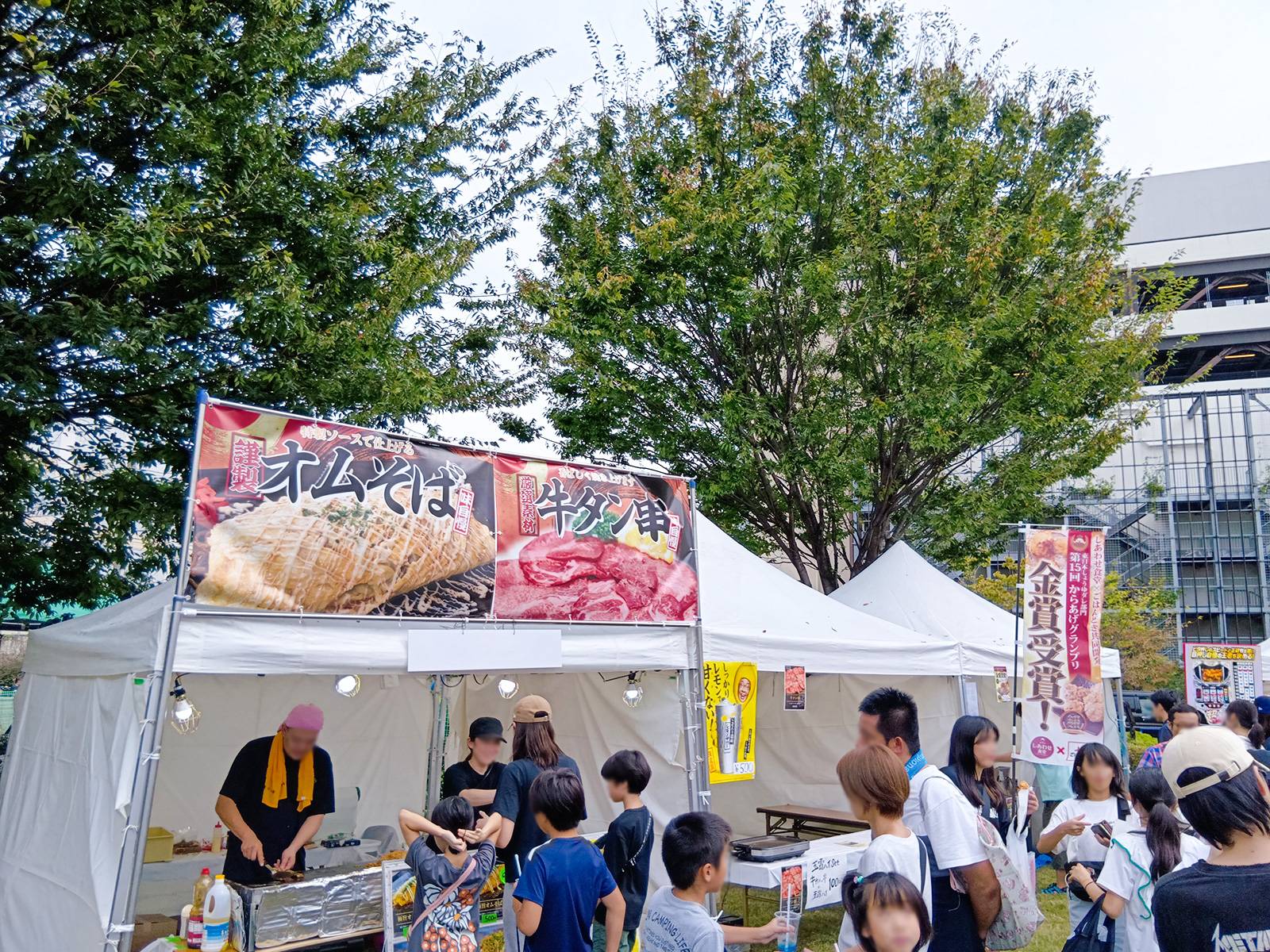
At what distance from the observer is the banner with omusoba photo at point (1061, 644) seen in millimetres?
5832

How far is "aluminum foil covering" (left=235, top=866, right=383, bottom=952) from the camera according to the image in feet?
14.7

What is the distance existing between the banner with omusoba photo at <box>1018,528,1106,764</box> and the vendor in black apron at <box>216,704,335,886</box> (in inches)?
177

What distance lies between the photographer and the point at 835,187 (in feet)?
33.2

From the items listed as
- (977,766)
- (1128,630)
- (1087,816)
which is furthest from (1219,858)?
(1128,630)

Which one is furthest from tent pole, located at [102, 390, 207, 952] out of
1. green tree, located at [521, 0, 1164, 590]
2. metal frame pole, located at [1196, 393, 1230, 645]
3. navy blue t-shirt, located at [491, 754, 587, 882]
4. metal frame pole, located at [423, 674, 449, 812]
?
metal frame pole, located at [1196, 393, 1230, 645]

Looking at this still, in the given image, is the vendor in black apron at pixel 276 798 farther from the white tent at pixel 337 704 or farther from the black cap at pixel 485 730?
the black cap at pixel 485 730

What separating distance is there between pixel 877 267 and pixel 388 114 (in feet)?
18.1

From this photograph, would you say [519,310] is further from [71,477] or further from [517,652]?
[517,652]

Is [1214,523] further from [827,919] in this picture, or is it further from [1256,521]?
[827,919]

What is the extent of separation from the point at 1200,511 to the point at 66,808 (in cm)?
2628

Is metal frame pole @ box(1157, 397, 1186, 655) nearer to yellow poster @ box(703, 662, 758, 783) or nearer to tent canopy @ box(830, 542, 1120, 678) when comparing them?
tent canopy @ box(830, 542, 1120, 678)

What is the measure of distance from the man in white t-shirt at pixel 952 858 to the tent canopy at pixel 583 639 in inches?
96.2

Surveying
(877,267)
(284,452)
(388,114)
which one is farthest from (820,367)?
(284,452)

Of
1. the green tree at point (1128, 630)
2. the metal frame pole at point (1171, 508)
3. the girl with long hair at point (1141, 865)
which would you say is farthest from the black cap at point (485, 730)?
the metal frame pole at point (1171, 508)
